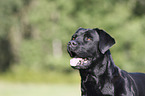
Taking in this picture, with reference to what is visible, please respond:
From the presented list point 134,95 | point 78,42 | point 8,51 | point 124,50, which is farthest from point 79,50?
point 8,51

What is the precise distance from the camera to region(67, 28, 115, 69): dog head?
15.6 feet

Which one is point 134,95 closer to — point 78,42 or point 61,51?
point 78,42

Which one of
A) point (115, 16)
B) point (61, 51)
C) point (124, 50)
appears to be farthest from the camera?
point (61, 51)

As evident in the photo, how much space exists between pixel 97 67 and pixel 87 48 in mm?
403

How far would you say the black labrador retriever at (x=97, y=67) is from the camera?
A: 4.75 meters

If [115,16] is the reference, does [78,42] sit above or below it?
below

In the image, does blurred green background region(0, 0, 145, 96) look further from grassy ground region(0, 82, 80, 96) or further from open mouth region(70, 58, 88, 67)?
open mouth region(70, 58, 88, 67)

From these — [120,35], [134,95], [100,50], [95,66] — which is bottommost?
[134,95]

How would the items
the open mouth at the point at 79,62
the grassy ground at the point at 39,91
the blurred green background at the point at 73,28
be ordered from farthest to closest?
the blurred green background at the point at 73,28
the grassy ground at the point at 39,91
the open mouth at the point at 79,62

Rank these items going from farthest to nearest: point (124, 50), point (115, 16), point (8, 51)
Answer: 1. point (8, 51)
2. point (124, 50)
3. point (115, 16)

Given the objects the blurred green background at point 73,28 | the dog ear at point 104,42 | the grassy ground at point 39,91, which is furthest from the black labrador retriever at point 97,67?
the blurred green background at point 73,28

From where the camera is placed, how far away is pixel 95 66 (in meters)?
4.79

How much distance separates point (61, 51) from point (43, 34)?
334 cm

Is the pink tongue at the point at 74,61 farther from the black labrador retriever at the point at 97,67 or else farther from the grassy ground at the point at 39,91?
the grassy ground at the point at 39,91
